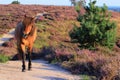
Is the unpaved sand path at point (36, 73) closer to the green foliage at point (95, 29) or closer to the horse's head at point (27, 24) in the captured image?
the horse's head at point (27, 24)

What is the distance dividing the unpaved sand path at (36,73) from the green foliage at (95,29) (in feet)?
33.3

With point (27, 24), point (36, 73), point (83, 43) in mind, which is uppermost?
point (27, 24)

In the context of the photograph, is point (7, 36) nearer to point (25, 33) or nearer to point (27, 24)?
point (25, 33)

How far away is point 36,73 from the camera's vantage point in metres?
13.0

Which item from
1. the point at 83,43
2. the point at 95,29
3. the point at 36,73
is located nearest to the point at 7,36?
the point at 83,43

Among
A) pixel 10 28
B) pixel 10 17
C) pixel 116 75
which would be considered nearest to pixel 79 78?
pixel 116 75

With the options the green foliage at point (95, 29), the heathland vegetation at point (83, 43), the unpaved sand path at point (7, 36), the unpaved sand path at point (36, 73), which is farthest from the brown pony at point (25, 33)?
the unpaved sand path at point (7, 36)

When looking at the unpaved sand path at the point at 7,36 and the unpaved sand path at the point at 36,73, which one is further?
the unpaved sand path at the point at 7,36

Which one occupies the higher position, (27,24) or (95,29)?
(27,24)

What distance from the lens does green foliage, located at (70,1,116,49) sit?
24.8 meters

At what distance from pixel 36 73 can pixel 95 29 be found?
40.0 ft

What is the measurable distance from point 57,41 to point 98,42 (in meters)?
12.0

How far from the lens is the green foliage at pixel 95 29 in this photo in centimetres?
2478

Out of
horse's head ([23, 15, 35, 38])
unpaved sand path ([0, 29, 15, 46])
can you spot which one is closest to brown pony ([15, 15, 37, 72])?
horse's head ([23, 15, 35, 38])
